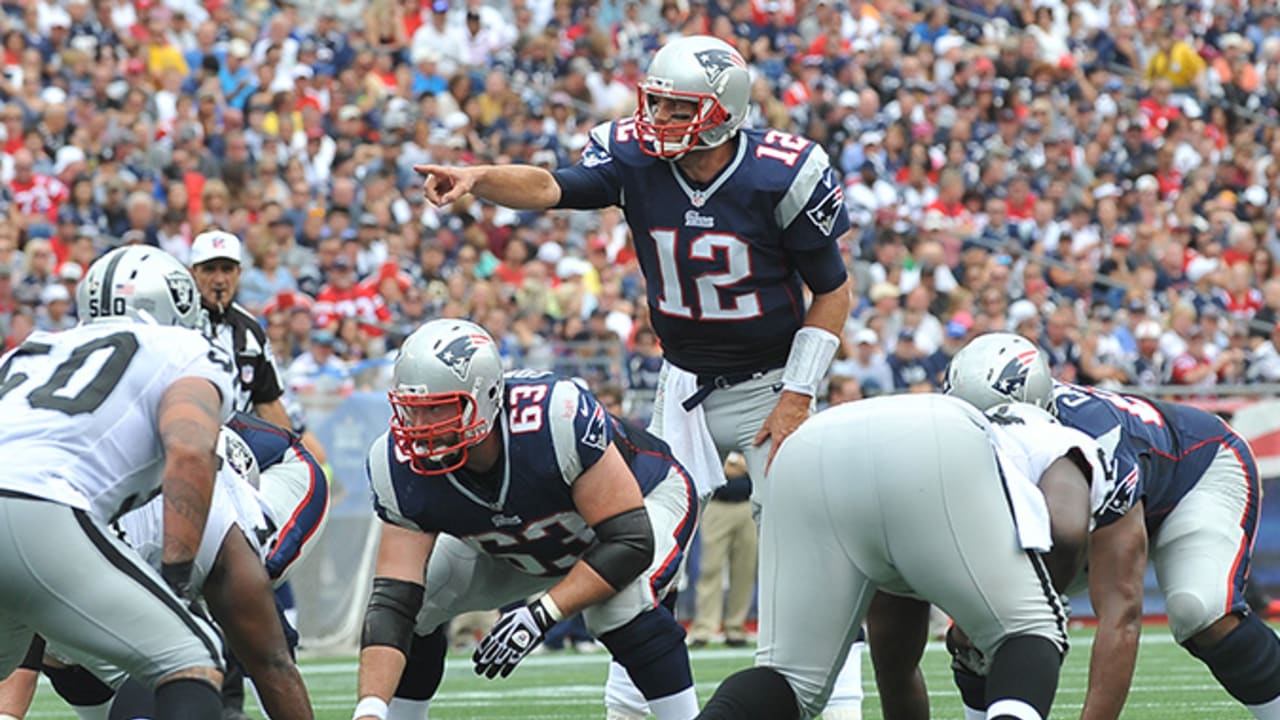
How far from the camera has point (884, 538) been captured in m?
4.35

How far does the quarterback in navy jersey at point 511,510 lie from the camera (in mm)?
5137

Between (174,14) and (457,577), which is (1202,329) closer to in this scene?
(174,14)

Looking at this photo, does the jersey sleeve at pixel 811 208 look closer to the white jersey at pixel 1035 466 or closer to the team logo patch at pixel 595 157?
the team logo patch at pixel 595 157

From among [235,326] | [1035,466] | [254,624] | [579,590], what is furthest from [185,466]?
[235,326]

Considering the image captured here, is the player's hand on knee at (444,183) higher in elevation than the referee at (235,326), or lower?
higher

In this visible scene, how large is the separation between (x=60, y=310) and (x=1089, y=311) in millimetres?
8058

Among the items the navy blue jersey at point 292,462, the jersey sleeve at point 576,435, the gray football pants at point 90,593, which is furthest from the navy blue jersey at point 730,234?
the gray football pants at point 90,593

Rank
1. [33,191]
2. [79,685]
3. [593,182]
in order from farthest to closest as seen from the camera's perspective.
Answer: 1. [33,191]
2. [593,182]
3. [79,685]

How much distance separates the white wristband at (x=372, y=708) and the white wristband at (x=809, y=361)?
5.76 ft

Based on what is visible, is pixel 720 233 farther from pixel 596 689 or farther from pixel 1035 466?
pixel 596 689

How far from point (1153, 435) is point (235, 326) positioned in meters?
3.55

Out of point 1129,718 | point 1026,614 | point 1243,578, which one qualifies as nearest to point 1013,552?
point 1026,614

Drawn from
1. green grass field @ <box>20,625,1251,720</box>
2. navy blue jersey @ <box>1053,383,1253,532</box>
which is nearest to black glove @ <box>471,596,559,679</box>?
navy blue jersey @ <box>1053,383,1253,532</box>

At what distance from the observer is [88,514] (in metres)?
4.34
